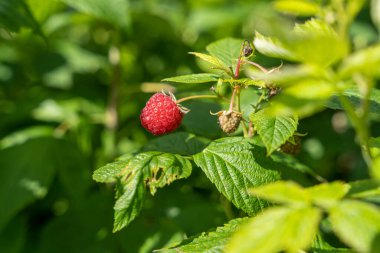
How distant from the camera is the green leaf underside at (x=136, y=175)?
1334 millimetres

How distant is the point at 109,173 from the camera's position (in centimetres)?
135

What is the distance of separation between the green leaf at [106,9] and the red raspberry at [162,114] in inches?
26.2

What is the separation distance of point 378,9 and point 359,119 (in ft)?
0.75

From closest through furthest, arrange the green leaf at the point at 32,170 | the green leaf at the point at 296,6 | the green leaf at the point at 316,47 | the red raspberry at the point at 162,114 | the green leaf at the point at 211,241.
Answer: the green leaf at the point at 316,47, the green leaf at the point at 296,6, the green leaf at the point at 211,241, the red raspberry at the point at 162,114, the green leaf at the point at 32,170

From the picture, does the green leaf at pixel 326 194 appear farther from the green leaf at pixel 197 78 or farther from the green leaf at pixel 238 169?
the green leaf at pixel 197 78

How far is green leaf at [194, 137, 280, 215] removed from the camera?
1.31m

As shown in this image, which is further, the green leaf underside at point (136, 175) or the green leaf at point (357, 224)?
the green leaf underside at point (136, 175)

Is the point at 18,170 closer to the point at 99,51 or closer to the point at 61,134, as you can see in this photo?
the point at 61,134

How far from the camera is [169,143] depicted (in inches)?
61.4

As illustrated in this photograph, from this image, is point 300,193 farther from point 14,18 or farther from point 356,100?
point 14,18

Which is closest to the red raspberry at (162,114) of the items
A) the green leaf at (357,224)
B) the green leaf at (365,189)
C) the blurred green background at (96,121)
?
the blurred green background at (96,121)

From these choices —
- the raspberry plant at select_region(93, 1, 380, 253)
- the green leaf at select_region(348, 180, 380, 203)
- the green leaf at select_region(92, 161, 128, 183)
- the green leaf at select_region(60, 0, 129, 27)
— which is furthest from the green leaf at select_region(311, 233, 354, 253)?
the green leaf at select_region(60, 0, 129, 27)

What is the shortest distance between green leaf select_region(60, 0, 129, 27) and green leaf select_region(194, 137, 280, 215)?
84cm

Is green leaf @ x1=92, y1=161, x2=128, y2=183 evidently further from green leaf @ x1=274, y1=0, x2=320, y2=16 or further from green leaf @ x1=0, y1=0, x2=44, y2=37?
green leaf @ x1=0, y1=0, x2=44, y2=37
